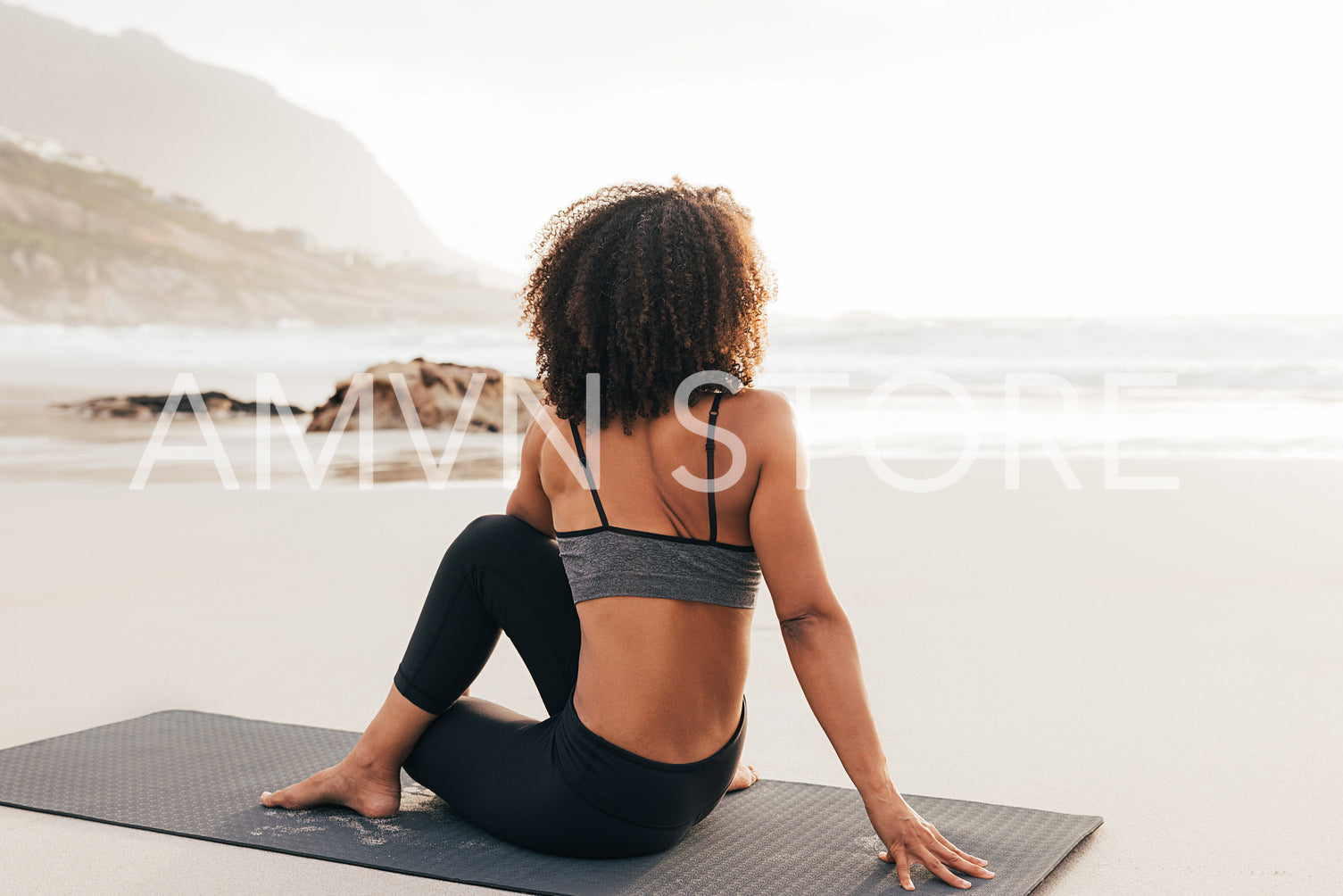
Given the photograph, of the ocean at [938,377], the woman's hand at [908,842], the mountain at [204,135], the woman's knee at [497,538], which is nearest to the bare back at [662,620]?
the woman's knee at [497,538]

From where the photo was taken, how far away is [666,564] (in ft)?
5.52

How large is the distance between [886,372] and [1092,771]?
1530 centimetres

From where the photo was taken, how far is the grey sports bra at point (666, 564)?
1684 millimetres

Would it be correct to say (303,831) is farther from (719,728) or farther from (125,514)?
(125,514)

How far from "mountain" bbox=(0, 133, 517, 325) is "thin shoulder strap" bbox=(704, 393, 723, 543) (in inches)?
1268

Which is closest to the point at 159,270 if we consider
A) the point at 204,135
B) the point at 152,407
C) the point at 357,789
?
the point at 204,135

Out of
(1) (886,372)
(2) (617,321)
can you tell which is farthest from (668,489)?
(1) (886,372)

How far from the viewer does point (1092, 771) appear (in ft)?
7.50

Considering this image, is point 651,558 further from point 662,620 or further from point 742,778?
point 742,778

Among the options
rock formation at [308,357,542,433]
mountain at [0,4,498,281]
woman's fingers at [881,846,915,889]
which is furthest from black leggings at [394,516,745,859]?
mountain at [0,4,498,281]

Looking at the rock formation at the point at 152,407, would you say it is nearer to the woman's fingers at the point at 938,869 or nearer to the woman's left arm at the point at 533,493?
the woman's left arm at the point at 533,493

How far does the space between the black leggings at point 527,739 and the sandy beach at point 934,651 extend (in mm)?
201

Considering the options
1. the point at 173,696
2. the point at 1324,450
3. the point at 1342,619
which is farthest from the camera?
the point at 1324,450

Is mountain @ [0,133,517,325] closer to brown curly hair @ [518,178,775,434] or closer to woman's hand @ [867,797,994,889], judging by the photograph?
brown curly hair @ [518,178,775,434]
